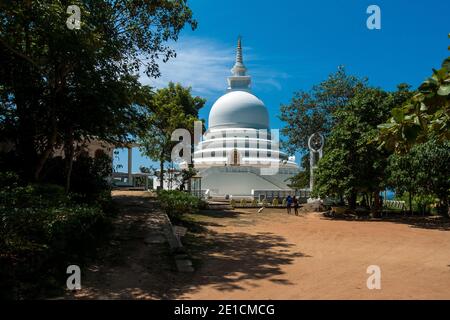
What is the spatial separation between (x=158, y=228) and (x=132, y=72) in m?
6.13

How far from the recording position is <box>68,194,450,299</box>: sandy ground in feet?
22.0

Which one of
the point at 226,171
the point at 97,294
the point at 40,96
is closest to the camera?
the point at 97,294

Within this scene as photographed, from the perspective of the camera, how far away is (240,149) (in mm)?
39125

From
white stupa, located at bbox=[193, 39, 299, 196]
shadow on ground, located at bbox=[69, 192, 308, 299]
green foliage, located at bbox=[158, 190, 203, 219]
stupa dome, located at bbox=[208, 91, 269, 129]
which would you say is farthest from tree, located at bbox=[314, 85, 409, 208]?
stupa dome, located at bbox=[208, 91, 269, 129]

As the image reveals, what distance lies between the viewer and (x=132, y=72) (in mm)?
14219

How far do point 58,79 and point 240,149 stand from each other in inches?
1143

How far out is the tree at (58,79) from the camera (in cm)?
935

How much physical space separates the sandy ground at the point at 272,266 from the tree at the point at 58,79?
3345 mm

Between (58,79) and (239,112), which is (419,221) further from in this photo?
(239,112)

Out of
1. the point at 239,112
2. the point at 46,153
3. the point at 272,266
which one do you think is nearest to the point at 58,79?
the point at 46,153

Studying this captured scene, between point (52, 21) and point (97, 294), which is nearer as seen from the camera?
point (97, 294)

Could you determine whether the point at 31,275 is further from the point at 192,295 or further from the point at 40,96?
the point at 40,96

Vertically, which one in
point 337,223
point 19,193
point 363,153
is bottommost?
point 337,223

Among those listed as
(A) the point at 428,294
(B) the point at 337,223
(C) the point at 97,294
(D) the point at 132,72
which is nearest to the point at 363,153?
(B) the point at 337,223
